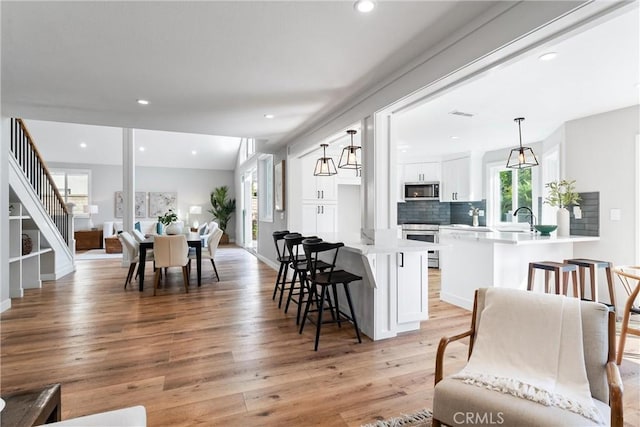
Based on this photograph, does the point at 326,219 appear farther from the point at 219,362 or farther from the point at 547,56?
the point at 547,56

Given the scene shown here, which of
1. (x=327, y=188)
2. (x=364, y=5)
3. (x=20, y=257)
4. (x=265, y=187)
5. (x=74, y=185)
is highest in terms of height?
(x=364, y=5)

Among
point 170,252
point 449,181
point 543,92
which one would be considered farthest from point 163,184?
point 543,92

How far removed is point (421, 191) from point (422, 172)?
42cm

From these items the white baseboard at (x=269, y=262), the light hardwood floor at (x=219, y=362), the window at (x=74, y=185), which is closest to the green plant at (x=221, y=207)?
the window at (x=74, y=185)

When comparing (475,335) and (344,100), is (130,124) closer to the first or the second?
(344,100)

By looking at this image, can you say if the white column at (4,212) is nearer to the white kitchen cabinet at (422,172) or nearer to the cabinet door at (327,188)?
the cabinet door at (327,188)

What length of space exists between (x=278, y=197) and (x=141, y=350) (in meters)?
3.65

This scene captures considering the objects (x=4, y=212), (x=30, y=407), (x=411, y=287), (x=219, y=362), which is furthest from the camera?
(x=4, y=212)

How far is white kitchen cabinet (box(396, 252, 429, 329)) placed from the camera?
120 inches

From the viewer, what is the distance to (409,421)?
1775 mm

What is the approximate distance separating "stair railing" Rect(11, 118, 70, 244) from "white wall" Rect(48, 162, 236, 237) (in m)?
4.51

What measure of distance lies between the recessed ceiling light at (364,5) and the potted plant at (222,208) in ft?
33.1

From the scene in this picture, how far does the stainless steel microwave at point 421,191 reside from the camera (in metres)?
6.75

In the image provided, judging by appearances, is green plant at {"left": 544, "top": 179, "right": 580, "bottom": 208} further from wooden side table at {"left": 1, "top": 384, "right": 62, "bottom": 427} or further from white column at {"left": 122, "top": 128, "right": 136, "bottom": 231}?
white column at {"left": 122, "top": 128, "right": 136, "bottom": 231}
